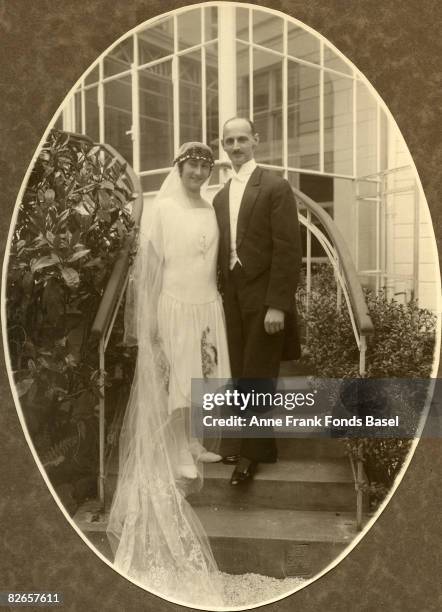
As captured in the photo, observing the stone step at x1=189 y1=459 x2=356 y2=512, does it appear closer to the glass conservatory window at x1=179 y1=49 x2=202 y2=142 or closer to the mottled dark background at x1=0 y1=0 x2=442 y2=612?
the mottled dark background at x1=0 y1=0 x2=442 y2=612

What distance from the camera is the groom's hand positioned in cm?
111

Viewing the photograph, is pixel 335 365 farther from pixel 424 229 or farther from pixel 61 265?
pixel 61 265

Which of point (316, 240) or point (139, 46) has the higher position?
point (139, 46)

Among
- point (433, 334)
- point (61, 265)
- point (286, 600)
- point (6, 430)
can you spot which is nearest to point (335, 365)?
point (433, 334)

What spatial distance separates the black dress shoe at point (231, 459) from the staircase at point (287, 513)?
0.03 feet

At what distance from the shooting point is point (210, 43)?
109 centimetres

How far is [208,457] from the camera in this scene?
114 centimetres

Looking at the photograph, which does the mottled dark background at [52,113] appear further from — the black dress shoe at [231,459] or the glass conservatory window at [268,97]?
the black dress shoe at [231,459]

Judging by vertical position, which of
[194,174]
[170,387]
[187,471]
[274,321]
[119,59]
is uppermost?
[119,59]

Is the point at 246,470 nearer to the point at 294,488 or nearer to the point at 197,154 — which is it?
the point at 294,488

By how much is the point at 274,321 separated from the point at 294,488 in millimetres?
320

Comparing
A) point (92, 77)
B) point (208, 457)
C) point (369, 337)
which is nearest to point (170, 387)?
point (208, 457)

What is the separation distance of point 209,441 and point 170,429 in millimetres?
82

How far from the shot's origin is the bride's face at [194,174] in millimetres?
1094
